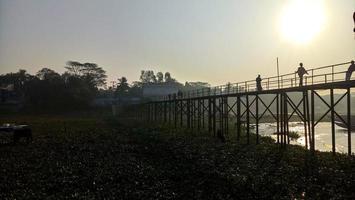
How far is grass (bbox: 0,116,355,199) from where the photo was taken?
49.6 feet

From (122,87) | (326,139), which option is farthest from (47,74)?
(326,139)

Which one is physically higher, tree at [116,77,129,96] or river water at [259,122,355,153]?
tree at [116,77,129,96]

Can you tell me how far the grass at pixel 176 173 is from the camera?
15133 mm

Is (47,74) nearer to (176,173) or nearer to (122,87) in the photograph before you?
(122,87)

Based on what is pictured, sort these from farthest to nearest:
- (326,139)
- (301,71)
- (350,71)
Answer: (326,139), (301,71), (350,71)

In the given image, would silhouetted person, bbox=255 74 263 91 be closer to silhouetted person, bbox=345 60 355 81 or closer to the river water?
the river water

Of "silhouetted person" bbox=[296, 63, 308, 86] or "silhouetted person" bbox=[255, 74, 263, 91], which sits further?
"silhouetted person" bbox=[255, 74, 263, 91]

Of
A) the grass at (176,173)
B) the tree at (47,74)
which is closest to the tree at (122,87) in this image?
the tree at (47,74)

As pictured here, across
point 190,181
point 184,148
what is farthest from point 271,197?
point 184,148

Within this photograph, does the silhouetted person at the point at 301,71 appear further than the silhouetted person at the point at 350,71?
Yes

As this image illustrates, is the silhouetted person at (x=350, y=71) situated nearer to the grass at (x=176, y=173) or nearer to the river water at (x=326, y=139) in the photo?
the grass at (x=176, y=173)

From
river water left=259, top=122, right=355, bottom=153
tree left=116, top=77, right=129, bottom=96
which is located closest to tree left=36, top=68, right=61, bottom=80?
tree left=116, top=77, right=129, bottom=96

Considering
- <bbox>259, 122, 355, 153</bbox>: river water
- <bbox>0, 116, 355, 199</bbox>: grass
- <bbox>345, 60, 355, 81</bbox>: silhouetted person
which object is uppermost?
<bbox>345, 60, 355, 81</bbox>: silhouetted person

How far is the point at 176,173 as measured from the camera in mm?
18969
